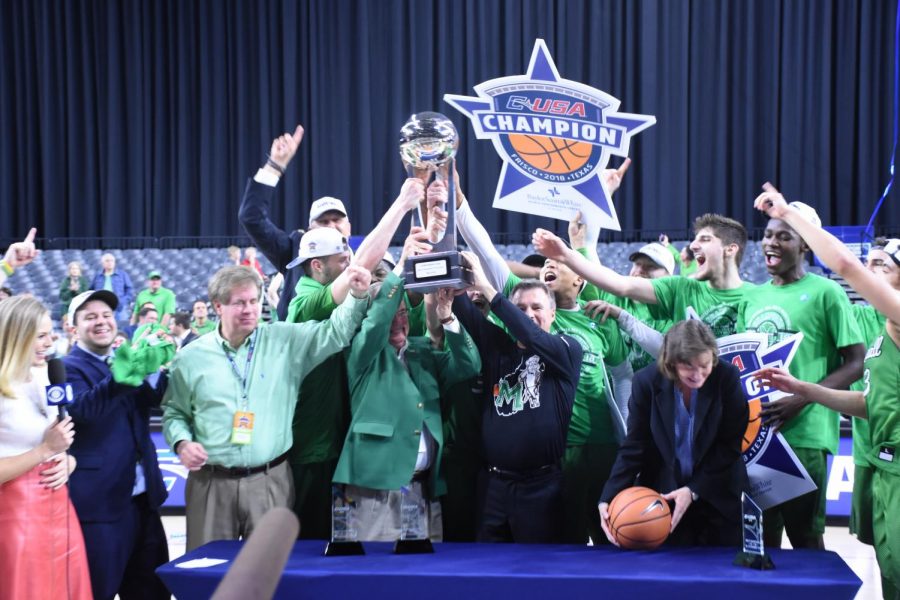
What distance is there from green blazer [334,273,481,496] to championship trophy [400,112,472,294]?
0.11 meters

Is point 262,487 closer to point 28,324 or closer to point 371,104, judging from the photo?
point 28,324

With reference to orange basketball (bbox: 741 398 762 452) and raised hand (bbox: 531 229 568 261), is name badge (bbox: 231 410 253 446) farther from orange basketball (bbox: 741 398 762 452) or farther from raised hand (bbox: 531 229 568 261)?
orange basketball (bbox: 741 398 762 452)

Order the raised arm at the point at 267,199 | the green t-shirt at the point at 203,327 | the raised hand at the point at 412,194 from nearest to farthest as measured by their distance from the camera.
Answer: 1. the raised hand at the point at 412,194
2. the raised arm at the point at 267,199
3. the green t-shirt at the point at 203,327

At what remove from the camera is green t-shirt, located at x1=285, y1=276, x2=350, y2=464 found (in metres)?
4.07

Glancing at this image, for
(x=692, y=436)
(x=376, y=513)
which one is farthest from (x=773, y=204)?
(x=376, y=513)

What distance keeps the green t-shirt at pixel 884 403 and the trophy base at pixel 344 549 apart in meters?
1.94

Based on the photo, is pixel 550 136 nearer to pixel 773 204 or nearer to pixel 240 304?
pixel 773 204

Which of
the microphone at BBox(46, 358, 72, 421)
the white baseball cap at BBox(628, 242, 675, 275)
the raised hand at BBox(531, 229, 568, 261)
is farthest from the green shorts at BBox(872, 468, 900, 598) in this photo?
the microphone at BBox(46, 358, 72, 421)

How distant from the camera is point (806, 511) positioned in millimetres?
3967

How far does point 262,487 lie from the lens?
372 cm

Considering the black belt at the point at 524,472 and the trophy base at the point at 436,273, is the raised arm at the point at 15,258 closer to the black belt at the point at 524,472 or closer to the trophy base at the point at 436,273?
the trophy base at the point at 436,273

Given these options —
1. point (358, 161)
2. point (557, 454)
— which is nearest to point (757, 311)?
point (557, 454)

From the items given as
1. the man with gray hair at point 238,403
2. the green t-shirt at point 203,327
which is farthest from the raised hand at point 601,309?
the green t-shirt at point 203,327

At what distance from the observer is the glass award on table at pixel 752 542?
3012 mm
